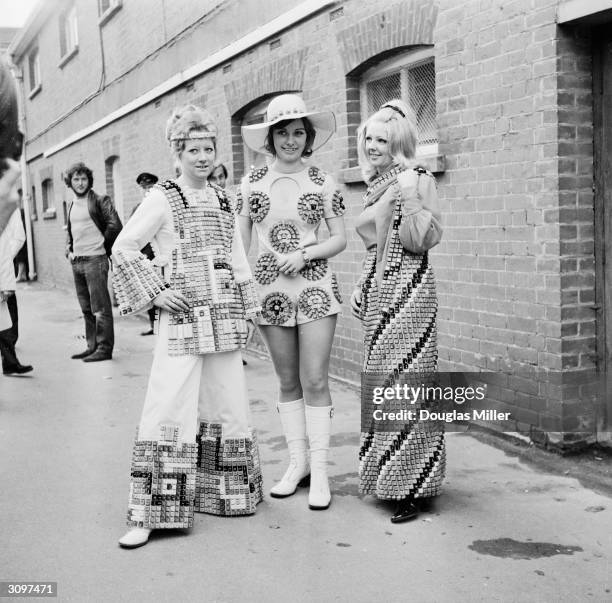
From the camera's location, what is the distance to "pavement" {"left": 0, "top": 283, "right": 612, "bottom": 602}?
346 centimetres

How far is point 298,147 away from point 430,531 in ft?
6.48

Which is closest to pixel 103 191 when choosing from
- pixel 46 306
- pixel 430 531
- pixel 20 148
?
pixel 46 306

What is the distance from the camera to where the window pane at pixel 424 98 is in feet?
20.9

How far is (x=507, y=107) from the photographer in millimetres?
5195

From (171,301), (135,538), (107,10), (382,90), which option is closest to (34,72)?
(107,10)

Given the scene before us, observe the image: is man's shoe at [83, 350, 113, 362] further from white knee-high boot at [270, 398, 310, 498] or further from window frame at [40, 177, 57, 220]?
window frame at [40, 177, 57, 220]

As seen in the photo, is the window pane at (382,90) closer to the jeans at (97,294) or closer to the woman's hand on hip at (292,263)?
the woman's hand on hip at (292,263)

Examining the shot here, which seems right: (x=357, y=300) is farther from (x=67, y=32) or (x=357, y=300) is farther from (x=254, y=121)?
(x=67, y=32)

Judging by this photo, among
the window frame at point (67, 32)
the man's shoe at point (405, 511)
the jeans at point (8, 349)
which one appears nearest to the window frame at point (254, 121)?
the jeans at point (8, 349)

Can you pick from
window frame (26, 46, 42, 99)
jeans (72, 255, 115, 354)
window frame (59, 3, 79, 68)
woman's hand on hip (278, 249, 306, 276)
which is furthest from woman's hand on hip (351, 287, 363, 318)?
window frame (26, 46, 42, 99)

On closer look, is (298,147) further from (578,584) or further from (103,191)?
(103,191)

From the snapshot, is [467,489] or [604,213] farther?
[604,213]

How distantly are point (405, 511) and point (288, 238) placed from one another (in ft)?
4.75

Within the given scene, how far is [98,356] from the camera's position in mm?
9148
